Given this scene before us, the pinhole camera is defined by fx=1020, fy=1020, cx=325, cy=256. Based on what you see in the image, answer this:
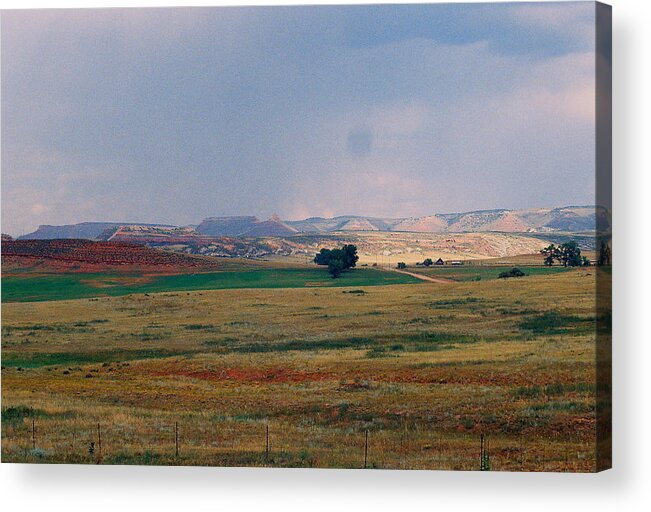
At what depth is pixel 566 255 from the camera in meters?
14.0

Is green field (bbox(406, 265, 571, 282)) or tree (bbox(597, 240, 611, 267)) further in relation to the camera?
green field (bbox(406, 265, 571, 282))

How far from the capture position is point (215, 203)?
14.8 metres

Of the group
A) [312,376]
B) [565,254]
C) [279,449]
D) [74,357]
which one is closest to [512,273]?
[565,254]

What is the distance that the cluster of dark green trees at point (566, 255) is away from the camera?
1384 cm

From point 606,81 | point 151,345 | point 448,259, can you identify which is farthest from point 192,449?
point 606,81

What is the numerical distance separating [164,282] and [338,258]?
2673 millimetres

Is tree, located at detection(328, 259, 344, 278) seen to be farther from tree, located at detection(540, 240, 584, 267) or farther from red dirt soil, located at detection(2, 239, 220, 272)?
tree, located at detection(540, 240, 584, 267)

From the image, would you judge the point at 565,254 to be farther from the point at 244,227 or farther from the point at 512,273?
the point at 244,227

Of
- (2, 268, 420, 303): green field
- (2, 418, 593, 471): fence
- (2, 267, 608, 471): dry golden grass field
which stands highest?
(2, 268, 420, 303): green field

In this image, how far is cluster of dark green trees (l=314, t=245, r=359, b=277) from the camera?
14922mm

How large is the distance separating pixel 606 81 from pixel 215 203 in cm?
569

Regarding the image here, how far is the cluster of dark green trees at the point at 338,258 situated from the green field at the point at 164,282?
0.32ft

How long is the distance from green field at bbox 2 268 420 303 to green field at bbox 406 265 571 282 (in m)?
0.29

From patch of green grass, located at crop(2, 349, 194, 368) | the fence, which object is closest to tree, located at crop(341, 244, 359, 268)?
the fence
